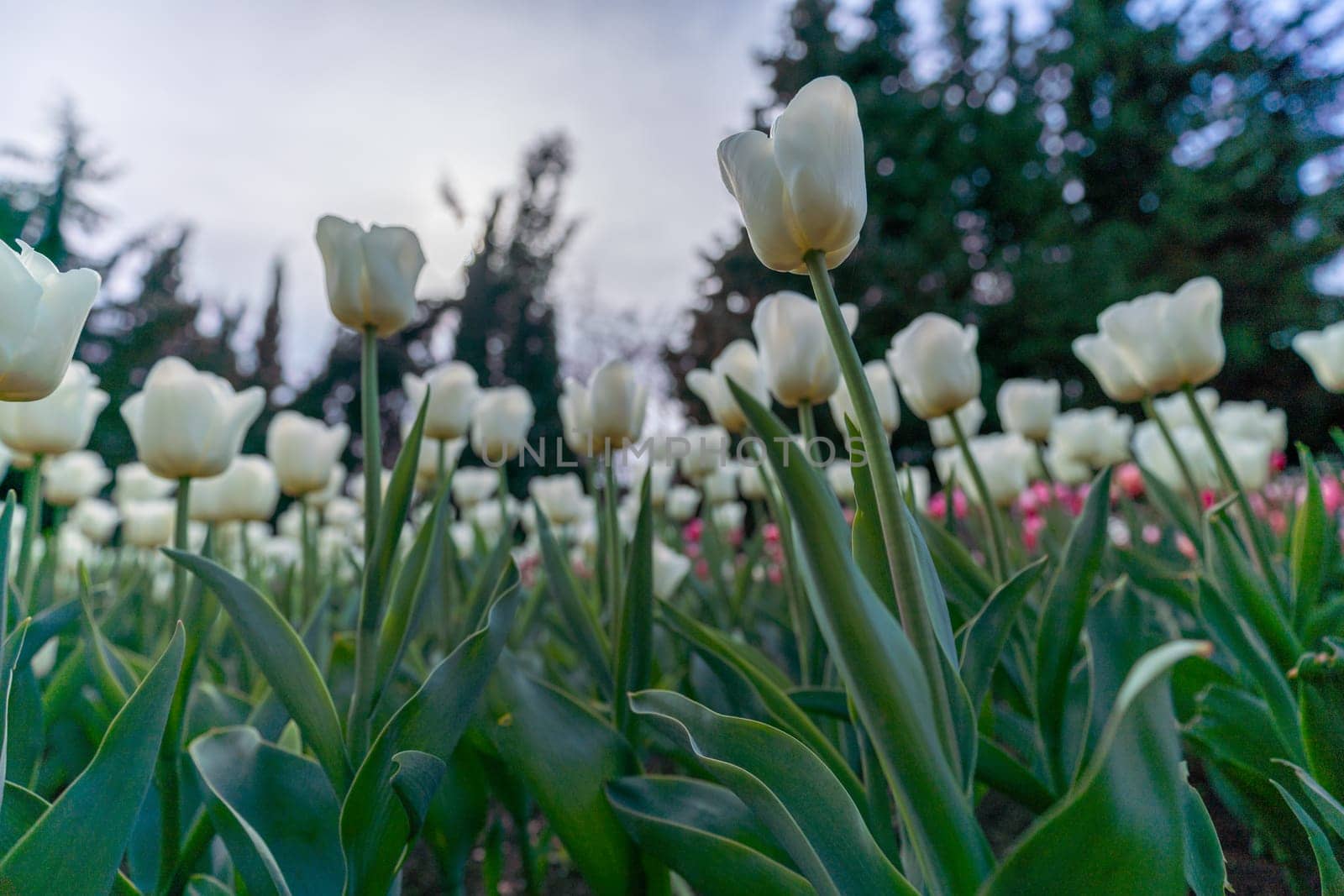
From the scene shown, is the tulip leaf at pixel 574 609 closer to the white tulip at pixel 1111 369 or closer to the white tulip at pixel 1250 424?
the white tulip at pixel 1111 369

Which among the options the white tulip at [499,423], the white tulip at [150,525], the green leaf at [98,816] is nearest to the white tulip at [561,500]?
the white tulip at [499,423]

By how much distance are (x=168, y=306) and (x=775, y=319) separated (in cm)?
989

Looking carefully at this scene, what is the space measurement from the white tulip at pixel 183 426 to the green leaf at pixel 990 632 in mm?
801

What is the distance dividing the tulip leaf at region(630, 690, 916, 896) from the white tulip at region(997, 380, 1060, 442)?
126 centimetres

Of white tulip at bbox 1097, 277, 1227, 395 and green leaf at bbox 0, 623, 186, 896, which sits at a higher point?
white tulip at bbox 1097, 277, 1227, 395

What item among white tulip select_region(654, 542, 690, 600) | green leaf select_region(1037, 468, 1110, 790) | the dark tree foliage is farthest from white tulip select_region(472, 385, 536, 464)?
A: the dark tree foliage

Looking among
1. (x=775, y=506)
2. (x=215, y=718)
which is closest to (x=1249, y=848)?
(x=775, y=506)

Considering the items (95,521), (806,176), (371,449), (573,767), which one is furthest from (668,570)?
(95,521)

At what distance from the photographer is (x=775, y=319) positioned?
2.72 ft

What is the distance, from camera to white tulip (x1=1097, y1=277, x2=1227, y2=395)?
3.46 feet

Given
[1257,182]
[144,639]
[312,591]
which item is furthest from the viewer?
[1257,182]

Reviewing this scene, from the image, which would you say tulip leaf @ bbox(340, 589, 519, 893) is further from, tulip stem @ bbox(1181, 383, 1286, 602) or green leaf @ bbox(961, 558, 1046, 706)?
tulip stem @ bbox(1181, 383, 1286, 602)

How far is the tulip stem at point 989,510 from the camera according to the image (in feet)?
2.98

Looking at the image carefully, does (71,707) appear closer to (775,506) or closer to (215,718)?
(215,718)
